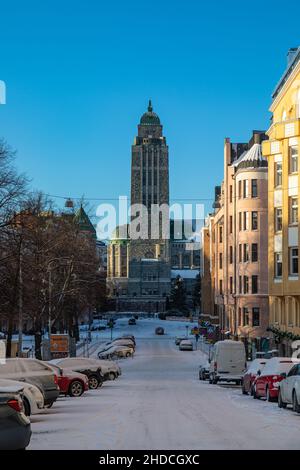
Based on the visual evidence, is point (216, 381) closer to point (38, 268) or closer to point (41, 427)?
point (38, 268)

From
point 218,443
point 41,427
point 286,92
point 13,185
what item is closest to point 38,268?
point 13,185

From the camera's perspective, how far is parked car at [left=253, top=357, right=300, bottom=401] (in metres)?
27.1

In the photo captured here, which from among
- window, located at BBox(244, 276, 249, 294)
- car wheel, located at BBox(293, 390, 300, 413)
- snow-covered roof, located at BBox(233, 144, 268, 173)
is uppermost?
snow-covered roof, located at BBox(233, 144, 268, 173)

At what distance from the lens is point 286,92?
49.0 metres

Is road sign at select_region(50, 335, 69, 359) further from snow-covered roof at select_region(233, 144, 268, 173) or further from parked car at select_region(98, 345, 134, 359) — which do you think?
snow-covered roof at select_region(233, 144, 268, 173)

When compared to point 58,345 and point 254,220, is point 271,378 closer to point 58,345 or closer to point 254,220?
point 58,345

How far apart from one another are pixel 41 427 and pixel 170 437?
11.6 feet

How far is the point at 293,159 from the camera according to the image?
4759cm

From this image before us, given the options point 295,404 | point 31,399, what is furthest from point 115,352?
point 31,399

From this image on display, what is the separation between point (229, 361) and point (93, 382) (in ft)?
27.6

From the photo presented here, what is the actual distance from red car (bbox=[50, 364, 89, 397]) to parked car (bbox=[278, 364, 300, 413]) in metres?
8.58

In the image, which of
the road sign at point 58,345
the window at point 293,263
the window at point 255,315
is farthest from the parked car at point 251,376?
the window at point 255,315

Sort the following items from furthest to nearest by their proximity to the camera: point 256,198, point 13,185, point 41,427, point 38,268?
point 256,198 < point 38,268 < point 13,185 < point 41,427

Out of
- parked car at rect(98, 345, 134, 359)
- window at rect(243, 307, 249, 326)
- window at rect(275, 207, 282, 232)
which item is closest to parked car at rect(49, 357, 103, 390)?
window at rect(275, 207, 282, 232)
